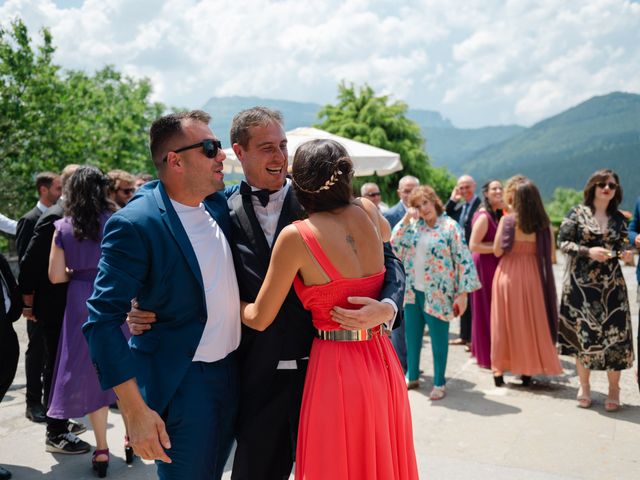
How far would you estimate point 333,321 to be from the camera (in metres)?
2.56

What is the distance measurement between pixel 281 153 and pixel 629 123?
202031 millimetres

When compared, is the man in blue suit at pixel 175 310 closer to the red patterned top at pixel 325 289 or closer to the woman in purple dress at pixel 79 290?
the red patterned top at pixel 325 289

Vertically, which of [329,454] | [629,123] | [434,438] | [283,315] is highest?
[629,123]

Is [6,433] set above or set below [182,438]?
below

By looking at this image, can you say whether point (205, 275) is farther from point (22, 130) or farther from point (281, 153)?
point (22, 130)

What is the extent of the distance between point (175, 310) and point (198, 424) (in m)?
0.46

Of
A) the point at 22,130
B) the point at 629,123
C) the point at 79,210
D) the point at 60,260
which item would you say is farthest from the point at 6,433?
the point at 629,123

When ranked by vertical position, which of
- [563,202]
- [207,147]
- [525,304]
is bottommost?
[563,202]

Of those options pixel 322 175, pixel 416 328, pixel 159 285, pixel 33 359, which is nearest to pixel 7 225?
pixel 33 359

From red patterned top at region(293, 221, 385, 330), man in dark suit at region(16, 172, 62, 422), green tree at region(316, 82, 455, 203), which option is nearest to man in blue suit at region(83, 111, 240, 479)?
red patterned top at region(293, 221, 385, 330)

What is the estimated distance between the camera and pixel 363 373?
2.56 m

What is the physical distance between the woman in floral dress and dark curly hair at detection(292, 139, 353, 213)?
380 centimetres

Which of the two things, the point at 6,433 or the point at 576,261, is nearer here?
the point at 6,433

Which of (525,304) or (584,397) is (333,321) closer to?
(584,397)
